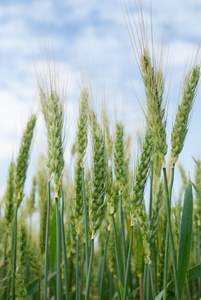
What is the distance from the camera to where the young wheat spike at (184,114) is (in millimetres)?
1824

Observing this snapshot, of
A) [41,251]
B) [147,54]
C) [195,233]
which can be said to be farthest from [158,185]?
[195,233]

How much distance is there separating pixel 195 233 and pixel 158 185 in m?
1.25

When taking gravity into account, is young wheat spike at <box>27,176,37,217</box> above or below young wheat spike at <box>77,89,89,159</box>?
below

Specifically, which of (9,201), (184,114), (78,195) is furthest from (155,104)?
(9,201)

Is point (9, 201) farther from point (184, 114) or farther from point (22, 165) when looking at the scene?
point (184, 114)

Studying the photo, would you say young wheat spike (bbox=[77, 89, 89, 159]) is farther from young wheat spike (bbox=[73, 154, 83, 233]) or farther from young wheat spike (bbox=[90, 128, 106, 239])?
young wheat spike (bbox=[90, 128, 106, 239])

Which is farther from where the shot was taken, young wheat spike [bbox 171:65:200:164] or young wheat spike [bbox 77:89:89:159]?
young wheat spike [bbox 77:89:89:159]

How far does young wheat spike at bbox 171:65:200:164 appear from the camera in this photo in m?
1.82

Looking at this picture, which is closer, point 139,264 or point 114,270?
point 139,264

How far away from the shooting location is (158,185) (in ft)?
7.30

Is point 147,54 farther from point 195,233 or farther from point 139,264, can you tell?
point 195,233

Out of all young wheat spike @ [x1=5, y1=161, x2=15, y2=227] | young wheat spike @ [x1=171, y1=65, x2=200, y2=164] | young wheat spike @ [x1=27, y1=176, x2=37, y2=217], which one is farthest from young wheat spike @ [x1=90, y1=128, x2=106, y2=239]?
young wheat spike @ [x1=27, y1=176, x2=37, y2=217]

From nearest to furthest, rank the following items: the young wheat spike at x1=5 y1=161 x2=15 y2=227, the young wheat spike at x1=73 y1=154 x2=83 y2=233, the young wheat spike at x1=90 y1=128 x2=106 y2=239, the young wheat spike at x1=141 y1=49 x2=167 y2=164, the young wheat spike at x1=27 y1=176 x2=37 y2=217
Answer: the young wheat spike at x1=141 y1=49 x2=167 y2=164
the young wheat spike at x1=90 y1=128 x2=106 y2=239
the young wheat spike at x1=73 y1=154 x2=83 y2=233
the young wheat spike at x1=5 y1=161 x2=15 y2=227
the young wheat spike at x1=27 y1=176 x2=37 y2=217

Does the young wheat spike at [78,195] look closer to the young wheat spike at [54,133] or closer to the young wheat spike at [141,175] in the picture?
the young wheat spike at [54,133]
